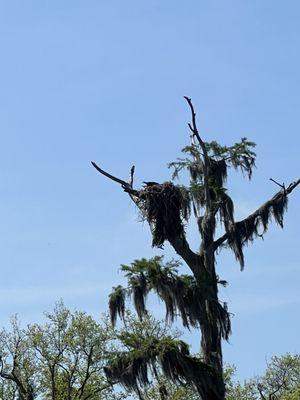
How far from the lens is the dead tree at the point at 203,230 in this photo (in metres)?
30.2

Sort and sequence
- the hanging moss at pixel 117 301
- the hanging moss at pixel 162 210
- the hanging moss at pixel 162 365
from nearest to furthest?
the hanging moss at pixel 162 365 < the hanging moss at pixel 162 210 < the hanging moss at pixel 117 301

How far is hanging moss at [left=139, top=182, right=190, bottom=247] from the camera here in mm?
30750

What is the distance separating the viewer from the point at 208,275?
31281 millimetres

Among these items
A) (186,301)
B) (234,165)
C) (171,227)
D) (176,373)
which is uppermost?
(234,165)

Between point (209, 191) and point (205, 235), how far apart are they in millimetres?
1495

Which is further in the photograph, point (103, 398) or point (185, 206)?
point (103, 398)

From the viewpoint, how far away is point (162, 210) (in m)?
30.8

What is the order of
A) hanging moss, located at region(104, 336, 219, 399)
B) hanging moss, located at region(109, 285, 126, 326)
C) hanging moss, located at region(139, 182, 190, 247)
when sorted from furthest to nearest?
hanging moss, located at region(109, 285, 126, 326), hanging moss, located at region(139, 182, 190, 247), hanging moss, located at region(104, 336, 219, 399)

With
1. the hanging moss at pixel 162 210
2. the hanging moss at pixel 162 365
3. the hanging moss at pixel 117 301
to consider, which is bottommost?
the hanging moss at pixel 162 365

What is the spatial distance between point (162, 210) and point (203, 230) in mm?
2269

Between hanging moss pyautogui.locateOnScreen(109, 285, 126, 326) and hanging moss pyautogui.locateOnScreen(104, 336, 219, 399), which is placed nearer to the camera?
hanging moss pyautogui.locateOnScreen(104, 336, 219, 399)

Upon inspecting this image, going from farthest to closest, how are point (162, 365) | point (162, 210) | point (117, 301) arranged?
point (117, 301)
point (162, 210)
point (162, 365)

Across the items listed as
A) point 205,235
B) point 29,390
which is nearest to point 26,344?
point 29,390

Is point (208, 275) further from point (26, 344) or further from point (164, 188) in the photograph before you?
point (26, 344)
